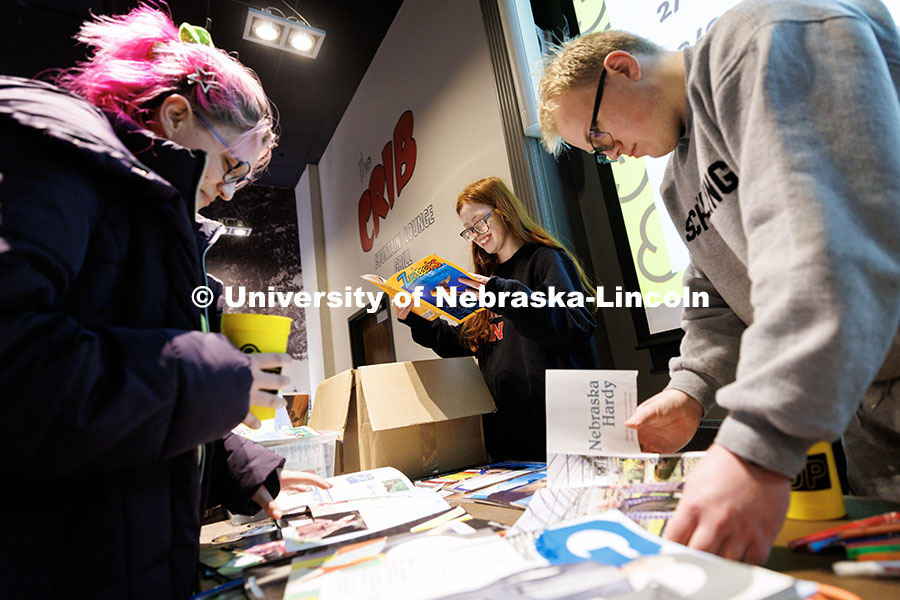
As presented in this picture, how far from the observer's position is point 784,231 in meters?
0.45

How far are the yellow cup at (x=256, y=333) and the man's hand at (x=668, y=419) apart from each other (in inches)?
23.0

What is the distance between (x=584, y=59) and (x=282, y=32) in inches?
111

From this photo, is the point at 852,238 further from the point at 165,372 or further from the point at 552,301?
the point at 552,301

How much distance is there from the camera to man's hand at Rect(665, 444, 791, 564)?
398 millimetres

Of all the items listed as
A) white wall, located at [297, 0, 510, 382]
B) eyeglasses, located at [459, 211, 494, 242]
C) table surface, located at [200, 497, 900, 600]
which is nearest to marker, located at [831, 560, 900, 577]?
table surface, located at [200, 497, 900, 600]

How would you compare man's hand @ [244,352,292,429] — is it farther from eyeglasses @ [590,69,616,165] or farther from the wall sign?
the wall sign

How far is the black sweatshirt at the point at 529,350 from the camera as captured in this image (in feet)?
4.39

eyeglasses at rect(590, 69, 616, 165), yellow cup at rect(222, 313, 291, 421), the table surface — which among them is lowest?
the table surface

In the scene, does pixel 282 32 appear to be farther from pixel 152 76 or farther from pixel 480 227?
pixel 152 76

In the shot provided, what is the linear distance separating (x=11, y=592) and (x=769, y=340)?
756 millimetres

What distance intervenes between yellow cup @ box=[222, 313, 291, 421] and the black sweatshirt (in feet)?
2.60

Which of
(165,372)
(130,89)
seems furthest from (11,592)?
(130,89)

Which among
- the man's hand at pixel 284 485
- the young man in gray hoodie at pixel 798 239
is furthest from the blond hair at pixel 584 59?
the man's hand at pixel 284 485

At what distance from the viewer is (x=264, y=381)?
59 cm
